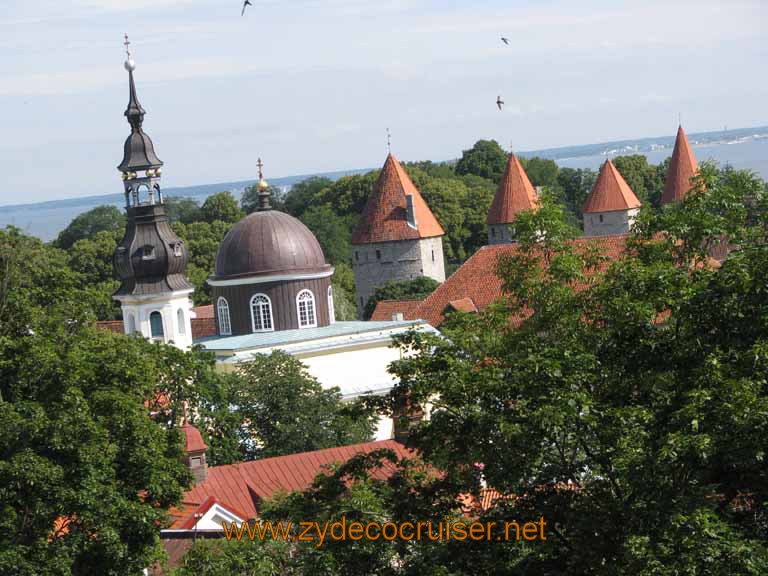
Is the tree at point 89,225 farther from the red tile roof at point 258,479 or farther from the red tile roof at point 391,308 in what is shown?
the red tile roof at point 258,479

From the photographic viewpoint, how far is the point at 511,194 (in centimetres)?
7825

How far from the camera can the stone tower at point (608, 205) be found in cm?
8469

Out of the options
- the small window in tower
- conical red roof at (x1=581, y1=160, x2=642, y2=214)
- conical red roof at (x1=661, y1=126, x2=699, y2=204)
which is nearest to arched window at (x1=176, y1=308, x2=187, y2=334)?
the small window in tower

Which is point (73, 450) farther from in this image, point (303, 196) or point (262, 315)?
point (303, 196)

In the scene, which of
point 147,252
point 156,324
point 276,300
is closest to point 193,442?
point 156,324

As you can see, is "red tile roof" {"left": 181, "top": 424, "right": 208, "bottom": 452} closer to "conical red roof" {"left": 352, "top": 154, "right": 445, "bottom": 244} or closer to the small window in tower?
the small window in tower

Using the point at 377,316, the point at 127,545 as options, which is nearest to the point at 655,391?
the point at 127,545

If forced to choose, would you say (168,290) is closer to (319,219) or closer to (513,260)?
(513,260)

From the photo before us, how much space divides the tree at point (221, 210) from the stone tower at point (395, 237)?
38643mm

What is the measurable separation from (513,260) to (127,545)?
23.9 feet

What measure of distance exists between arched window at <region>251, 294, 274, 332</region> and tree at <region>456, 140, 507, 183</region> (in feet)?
243

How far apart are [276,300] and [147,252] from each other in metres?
4.61

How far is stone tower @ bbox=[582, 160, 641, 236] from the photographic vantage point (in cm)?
8469

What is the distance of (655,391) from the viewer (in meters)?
14.9
